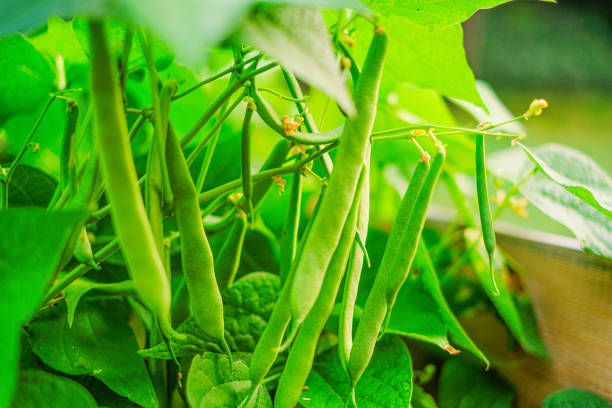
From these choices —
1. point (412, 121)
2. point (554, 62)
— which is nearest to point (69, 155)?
point (412, 121)

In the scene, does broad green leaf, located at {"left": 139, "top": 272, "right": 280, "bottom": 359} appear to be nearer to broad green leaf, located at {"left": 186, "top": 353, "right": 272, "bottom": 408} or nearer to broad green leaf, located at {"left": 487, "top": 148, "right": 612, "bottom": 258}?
broad green leaf, located at {"left": 186, "top": 353, "right": 272, "bottom": 408}

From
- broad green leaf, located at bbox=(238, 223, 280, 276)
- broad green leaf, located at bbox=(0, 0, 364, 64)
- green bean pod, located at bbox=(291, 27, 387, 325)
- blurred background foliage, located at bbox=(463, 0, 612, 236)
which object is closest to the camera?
broad green leaf, located at bbox=(0, 0, 364, 64)

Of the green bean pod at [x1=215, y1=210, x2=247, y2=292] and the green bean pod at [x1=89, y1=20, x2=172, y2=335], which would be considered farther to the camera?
the green bean pod at [x1=215, y1=210, x2=247, y2=292]

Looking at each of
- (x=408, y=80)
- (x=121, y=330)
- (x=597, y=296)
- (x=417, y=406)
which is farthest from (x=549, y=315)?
(x=121, y=330)

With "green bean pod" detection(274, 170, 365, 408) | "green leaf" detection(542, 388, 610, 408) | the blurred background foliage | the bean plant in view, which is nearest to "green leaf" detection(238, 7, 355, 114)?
the bean plant

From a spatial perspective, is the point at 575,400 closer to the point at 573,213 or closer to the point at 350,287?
the point at 573,213

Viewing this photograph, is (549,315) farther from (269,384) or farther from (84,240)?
(84,240)

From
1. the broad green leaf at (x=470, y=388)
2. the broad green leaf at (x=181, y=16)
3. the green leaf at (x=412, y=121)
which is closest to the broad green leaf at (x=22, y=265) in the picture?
the broad green leaf at (x=181, y=16)

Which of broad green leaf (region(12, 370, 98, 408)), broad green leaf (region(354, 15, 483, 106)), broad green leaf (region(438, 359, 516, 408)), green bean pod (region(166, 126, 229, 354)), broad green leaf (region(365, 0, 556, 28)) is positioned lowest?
broad green leaf (region(438, 359, 516, 408))
